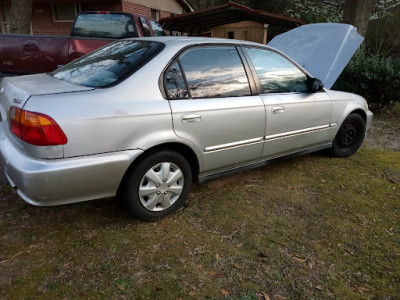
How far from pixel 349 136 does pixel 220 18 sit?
36.9 ft

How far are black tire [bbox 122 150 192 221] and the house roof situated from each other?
10.1 metres

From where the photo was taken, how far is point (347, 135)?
4.63 meters

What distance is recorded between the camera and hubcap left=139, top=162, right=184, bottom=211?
2.79 metres

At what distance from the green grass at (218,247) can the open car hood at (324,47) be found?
249 centimetres

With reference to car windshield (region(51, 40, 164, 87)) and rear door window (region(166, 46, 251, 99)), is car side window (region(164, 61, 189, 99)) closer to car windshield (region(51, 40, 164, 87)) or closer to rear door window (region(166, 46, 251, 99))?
rear door window (region(166, 46, 251, 99))

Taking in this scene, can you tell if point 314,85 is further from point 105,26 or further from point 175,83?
point 105,26

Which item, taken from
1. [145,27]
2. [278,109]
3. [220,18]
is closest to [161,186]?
[278,109]

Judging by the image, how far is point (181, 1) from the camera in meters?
22.4

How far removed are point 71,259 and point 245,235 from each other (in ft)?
4.60

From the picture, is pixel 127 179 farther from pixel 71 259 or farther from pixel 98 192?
pixel 71 259

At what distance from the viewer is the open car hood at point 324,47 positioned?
550 cm

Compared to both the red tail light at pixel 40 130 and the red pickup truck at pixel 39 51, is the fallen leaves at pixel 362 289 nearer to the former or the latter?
the red tail light at pixel 40 130

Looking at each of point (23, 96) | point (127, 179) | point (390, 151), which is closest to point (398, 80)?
point (390, 151)

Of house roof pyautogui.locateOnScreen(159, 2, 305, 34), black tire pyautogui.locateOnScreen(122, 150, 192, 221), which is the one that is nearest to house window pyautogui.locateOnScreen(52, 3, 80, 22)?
house roof pyautogui.locateOnScreen(159, 2, 305, 34)
